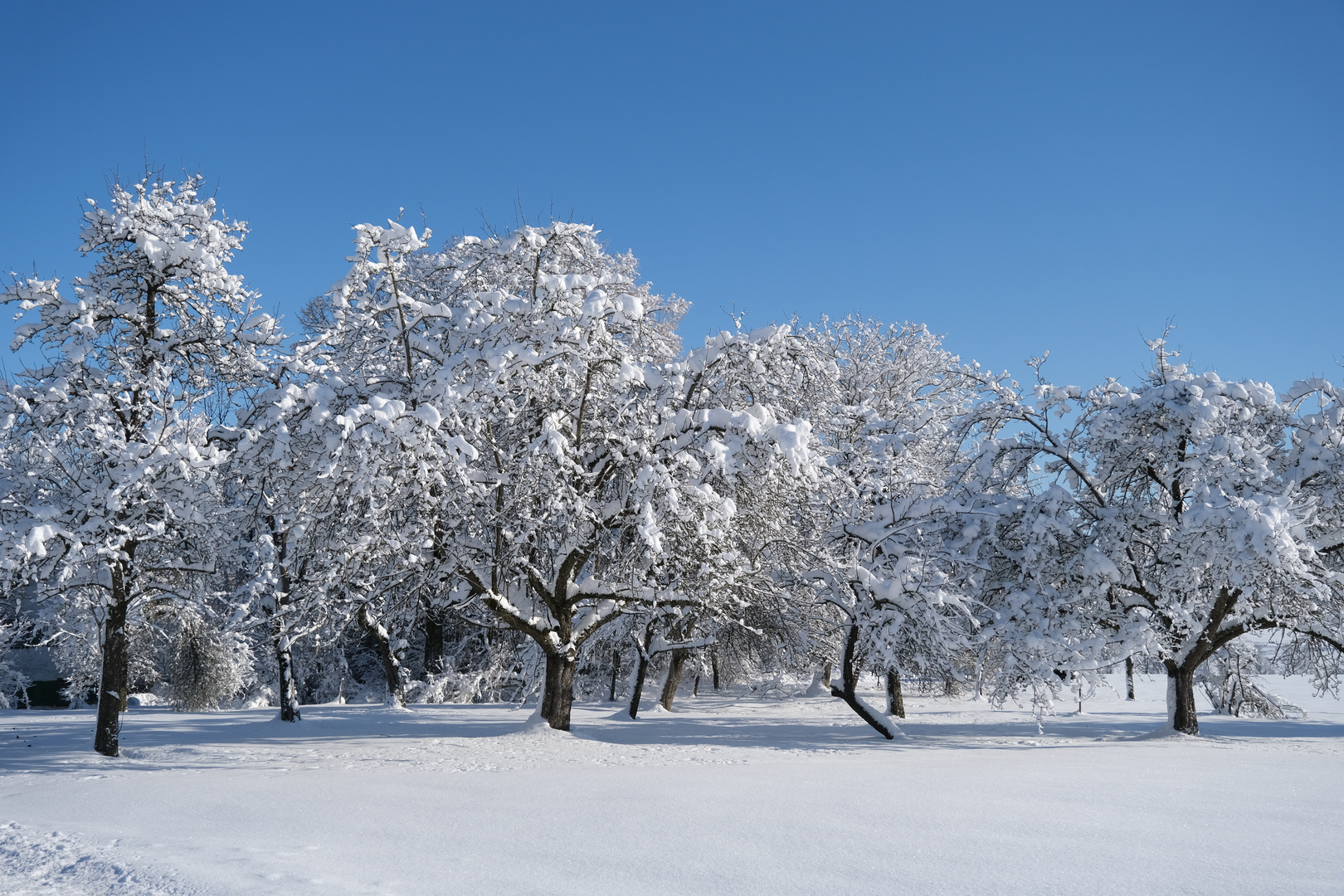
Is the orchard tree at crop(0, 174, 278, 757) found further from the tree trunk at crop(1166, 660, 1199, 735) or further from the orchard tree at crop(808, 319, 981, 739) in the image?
the tree trunk at crop(1166, 660, 1199, 735)

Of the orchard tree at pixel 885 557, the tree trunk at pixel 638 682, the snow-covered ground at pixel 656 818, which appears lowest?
the tree trunk at pixel 638 682

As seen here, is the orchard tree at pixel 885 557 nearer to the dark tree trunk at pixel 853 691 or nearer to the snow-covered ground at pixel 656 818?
the dark tree trunk at pixel 853 691

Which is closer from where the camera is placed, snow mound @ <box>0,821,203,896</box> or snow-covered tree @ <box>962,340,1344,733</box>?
snow mound @ <box>0,821,203,896</box>

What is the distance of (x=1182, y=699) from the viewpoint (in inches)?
639

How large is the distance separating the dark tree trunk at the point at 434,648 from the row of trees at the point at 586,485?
8479 mm

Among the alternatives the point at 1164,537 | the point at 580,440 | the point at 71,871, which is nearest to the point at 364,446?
the point at 580,440

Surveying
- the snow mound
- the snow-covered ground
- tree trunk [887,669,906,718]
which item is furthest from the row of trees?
the snow mound

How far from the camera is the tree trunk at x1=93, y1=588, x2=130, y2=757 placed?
12039mm

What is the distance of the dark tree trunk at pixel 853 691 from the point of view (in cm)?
1594

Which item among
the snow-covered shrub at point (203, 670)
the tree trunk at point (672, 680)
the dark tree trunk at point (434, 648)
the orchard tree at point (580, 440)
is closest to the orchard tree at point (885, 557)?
the orchard tree at point (580, 440)

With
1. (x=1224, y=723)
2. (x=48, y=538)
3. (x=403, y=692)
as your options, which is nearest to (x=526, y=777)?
(x=48, y=538)

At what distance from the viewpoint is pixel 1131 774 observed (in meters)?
9.89

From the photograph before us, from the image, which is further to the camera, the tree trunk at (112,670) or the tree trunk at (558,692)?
the tree trunk at (558,692)

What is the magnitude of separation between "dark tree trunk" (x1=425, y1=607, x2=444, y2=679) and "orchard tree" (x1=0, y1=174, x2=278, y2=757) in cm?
1466
